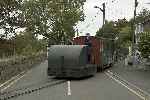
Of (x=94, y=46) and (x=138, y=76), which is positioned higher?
(x=94, y=46)

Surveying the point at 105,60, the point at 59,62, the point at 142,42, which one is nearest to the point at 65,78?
the point at 59,62

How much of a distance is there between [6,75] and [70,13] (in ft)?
137

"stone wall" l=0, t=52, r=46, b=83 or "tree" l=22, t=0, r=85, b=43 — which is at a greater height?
"tree" l=22, t=0, r=85, b=43

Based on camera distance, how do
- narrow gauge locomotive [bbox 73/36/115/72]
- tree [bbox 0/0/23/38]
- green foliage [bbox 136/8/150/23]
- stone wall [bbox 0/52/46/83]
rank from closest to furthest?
tree [bbox 0/0/23/38]
stone wall [bbox 0/52/46/83]
narrow gauge locomotive [bbox 73/36/115/72]
green foliage [bbox 136/8/150/23]

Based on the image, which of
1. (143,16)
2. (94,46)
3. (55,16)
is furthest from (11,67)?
(143,16)

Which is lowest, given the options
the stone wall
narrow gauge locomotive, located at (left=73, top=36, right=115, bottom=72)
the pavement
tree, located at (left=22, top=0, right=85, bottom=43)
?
the pavement

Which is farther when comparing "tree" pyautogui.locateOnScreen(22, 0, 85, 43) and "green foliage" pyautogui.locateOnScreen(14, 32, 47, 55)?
"tree" pyautogui.locateOnScreen(22, 0, 85, 43)

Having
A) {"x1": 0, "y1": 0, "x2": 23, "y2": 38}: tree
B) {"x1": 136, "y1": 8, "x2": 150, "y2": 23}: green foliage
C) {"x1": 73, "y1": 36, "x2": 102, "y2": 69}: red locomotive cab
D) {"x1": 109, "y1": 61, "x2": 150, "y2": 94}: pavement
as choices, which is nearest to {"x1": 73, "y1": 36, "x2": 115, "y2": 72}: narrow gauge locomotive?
{"x1": 73, "y1": 36, "x2": 102, "y2": 69}: red locomotive cab

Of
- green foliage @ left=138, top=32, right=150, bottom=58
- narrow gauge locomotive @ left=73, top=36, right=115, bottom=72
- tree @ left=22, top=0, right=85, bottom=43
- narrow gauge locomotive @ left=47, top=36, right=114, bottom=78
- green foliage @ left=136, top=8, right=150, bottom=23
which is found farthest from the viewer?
green foliage @ left=136, top=8, right=150, bottom=23

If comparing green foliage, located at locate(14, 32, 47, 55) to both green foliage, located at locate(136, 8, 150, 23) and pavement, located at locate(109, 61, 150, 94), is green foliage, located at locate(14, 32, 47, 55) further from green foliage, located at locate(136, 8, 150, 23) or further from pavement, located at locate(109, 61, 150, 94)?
green foliage, located at locate(136, 8, 150, 23)

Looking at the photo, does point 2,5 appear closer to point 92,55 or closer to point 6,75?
point 6,75

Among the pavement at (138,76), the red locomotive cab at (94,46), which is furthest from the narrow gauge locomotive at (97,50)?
the pavement at (138,76)

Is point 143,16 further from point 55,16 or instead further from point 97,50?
point 97,50

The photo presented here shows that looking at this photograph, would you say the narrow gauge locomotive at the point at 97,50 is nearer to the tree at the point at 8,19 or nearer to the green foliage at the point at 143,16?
the tree at the point at 8,19
